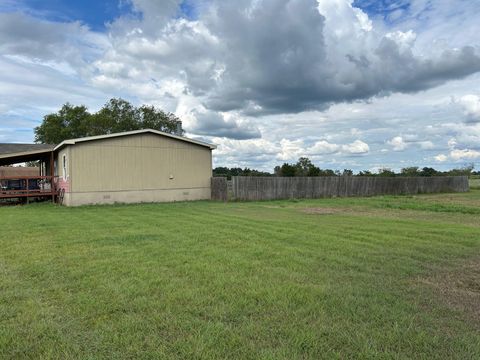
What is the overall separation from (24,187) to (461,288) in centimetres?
1985

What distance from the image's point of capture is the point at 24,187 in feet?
63.9

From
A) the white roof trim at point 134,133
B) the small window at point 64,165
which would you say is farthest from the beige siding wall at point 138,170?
the small window at point 64,165

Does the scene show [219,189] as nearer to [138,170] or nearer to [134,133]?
[138,170]

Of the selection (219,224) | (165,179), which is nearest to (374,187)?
(165,179)

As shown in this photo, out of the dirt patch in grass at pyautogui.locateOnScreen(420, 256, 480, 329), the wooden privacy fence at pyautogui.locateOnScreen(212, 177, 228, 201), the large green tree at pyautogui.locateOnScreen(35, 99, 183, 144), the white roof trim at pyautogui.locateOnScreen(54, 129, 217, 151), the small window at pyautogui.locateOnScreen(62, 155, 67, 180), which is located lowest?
the dirt patch in grass at pyautogui.locateOnScreen(420, 256, 480, 329)

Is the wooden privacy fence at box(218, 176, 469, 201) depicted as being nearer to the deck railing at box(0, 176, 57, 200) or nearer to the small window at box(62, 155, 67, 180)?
the small window at box(62, 155, 67, 180)

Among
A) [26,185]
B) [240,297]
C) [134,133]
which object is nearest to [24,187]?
[26,185]

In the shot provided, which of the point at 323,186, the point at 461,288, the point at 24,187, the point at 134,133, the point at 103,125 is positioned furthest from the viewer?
the point at 103,125

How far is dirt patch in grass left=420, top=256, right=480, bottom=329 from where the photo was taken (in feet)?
12.7

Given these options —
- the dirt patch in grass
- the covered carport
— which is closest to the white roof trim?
the covered carport

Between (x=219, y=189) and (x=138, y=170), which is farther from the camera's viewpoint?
(x=219, y=189)

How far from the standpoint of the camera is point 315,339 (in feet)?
10.2

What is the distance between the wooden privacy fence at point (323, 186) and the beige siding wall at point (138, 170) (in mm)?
1429

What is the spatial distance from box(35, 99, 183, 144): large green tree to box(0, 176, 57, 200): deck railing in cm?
2158
